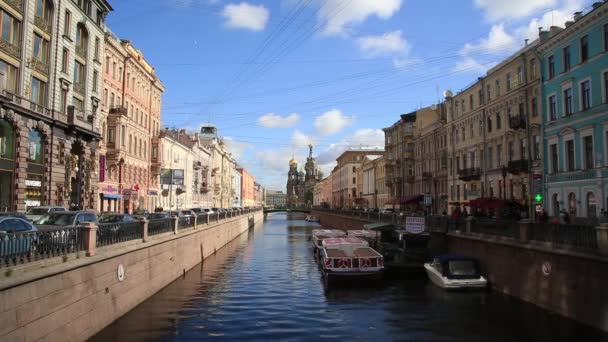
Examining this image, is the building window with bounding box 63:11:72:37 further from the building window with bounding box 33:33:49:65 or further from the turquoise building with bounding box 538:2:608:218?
the turquoise building with bounding box 538:2:608:218

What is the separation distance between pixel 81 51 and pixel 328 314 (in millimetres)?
31198

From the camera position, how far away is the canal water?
646 inches

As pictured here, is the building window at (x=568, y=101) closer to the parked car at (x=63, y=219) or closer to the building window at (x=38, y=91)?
the parked car at (x=63, y=219)

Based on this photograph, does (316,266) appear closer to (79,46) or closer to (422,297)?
(422,297)

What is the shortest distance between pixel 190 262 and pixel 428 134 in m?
39.8

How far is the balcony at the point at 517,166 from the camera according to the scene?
37.6 metres

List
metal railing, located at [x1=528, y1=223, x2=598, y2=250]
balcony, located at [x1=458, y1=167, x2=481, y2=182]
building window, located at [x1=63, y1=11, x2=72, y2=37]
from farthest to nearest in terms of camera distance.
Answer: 1. balcony, located at [x1=458, y1=167, x2=481, y2=182]
2. building window, located at [x1=63, y1=11, x2=72, y2=37]
3. metal railing, located at [x1=528, y1=223, x2=598, y2=250]

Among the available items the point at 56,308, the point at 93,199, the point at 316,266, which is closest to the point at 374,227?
the point at 316,266

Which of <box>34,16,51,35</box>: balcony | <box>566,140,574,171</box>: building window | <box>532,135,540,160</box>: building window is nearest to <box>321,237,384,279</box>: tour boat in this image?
<box>566,140,574,171</box>: building window

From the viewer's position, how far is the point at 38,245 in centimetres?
1291

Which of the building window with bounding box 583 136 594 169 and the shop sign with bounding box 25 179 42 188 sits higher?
the building window with bounding box 583 136 594 169

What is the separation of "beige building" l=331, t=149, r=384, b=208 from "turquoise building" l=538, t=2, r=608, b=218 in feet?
251

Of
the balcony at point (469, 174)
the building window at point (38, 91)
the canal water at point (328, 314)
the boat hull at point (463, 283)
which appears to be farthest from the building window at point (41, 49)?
the balcony at point (469, 174)

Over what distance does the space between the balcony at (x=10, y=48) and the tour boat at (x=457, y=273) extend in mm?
27480
